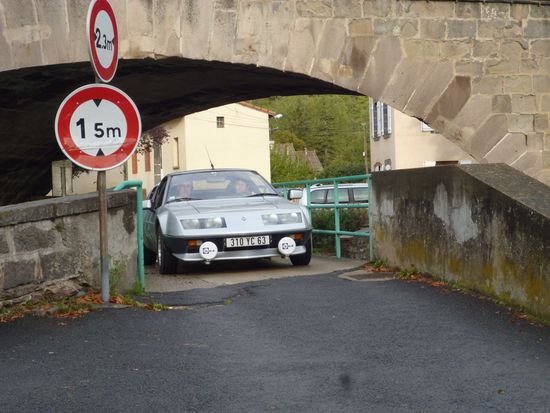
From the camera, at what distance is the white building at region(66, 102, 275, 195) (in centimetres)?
5594

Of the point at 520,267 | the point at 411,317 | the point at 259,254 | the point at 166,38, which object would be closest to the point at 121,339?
the point at 411,317

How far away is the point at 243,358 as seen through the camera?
17.5 ft

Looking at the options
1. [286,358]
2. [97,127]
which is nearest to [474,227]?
[286,358]

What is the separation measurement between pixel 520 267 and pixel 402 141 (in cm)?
3130

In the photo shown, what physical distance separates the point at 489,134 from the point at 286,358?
8351 millimetres

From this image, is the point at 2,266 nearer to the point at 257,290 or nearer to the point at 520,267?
the point at 257,290

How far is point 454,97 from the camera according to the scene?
1272 centimetres

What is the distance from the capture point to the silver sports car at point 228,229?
1021cm

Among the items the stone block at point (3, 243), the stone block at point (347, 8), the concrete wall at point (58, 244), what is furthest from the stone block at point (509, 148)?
the stone block at point (3, 243)

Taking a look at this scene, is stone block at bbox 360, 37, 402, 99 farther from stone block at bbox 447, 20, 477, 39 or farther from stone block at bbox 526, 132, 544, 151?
stone block at bbox 526, 132, 544, 151

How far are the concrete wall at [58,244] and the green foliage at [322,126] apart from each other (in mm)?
97418

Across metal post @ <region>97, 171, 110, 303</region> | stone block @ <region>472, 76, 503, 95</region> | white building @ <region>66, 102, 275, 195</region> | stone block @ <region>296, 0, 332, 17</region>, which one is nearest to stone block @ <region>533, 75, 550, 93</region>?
stone block @ <region>472, 76, 503, 95</region>

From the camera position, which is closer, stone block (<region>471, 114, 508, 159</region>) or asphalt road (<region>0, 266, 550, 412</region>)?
asphalt road (<region>0, 266, 550, 412</region>)

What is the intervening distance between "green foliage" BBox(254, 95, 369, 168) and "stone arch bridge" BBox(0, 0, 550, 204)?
9213 cm
